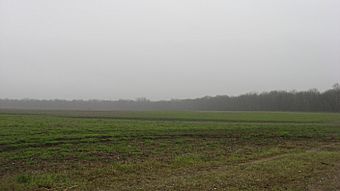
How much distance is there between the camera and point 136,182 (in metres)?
12.8

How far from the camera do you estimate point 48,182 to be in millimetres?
12953

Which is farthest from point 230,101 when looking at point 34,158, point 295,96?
point 34,158

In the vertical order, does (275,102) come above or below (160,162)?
above

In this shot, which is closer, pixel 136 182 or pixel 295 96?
pixel 136 182

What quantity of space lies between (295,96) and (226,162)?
110230 millimetres

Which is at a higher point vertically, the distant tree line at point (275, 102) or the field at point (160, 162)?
the distant tree line at point (275, 102)

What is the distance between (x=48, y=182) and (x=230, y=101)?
13458 centimetres

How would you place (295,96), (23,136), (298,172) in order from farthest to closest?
(295,96), (23,136), (298,172)

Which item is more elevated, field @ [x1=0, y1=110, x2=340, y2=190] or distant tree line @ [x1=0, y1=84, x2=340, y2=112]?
distant tree line @ [x1=0, y1=84, x2=340, y2=112]

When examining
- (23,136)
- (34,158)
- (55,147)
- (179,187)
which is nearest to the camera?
(179,187)

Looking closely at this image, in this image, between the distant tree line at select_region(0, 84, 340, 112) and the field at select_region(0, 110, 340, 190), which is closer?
the field at select_region(0, 110, 340, 190)

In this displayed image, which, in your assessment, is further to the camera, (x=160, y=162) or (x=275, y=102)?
(x=275, y=102)

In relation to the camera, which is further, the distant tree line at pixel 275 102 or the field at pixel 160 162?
the distant tree line at pixel 275 102

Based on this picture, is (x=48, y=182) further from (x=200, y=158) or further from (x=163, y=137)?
(x=163, y=137)
